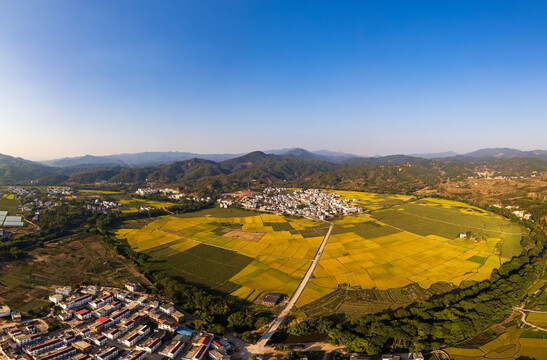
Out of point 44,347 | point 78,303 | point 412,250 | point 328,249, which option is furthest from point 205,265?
point 412,250

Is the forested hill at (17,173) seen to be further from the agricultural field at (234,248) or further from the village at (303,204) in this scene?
the village at (303,204)

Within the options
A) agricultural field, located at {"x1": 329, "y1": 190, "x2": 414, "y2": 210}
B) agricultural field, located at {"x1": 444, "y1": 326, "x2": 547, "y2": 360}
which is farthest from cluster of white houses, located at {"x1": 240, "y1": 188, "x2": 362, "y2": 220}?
agricultural field, located at {"x1": 444, "y1": 326, "x2": 547, "y2": 360}

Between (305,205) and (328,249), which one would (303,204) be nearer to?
(305,205)

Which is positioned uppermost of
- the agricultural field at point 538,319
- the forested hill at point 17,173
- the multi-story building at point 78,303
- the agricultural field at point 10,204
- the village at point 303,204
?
the forested hill at point 17,173

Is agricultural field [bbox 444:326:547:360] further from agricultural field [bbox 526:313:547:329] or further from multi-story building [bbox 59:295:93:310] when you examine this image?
multi-story building [bbox 59:295:93:310]

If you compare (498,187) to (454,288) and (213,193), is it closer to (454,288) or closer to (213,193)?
(454,288)

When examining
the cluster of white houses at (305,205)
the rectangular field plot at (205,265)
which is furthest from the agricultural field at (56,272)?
the cluster of white houses at (305,205)
